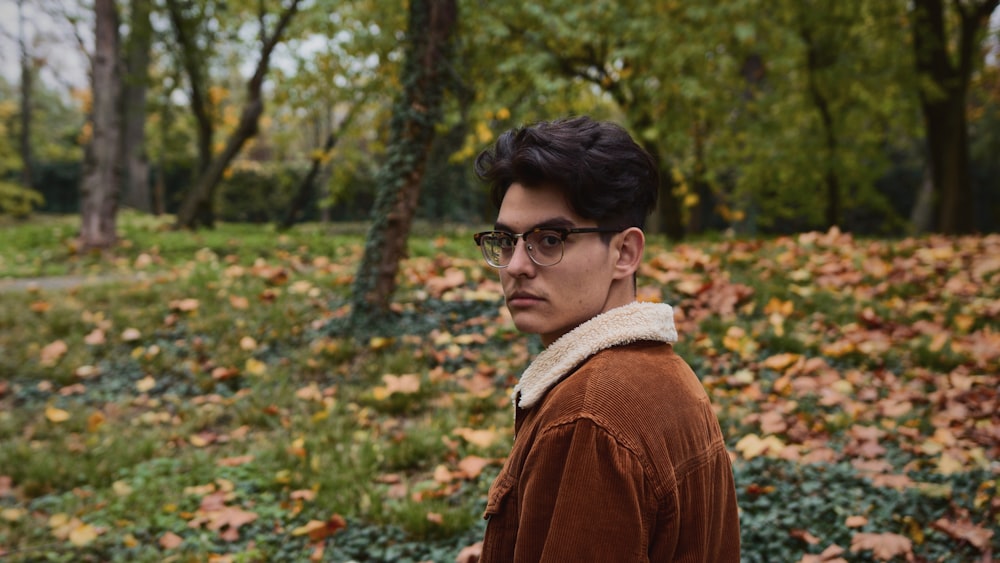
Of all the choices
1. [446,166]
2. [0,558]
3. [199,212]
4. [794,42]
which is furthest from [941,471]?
[199,212]

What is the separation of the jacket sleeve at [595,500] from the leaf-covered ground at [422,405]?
7.65 ft

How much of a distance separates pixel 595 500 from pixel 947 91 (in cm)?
1315

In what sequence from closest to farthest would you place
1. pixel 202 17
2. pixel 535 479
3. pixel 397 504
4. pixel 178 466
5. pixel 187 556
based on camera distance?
1. pixel 535 479
2. pixel 187 556
3. pixel 397 504
4. pixel 178 466
5. pixel 202 17

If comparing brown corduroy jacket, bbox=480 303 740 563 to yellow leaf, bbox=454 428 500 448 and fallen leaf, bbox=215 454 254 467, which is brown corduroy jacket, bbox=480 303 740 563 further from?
fallen leaf, bbox=215 454 254 467

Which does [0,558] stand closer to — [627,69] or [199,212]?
[627,69]

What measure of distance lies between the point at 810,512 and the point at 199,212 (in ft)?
46.0

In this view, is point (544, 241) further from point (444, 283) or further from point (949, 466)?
point (444, 283)

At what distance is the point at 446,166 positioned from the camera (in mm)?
15289

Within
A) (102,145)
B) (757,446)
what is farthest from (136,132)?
(757,446)

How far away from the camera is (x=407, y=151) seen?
6.11 m

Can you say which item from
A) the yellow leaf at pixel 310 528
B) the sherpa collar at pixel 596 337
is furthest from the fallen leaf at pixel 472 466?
the sherpa collar at pixel 596 337

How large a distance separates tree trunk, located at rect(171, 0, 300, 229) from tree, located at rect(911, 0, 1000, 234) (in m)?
11.3

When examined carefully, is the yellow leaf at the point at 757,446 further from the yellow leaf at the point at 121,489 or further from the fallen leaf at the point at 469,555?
the yellow leaf at the point at 121,489

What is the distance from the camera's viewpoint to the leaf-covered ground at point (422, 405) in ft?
11.3
